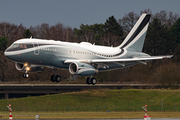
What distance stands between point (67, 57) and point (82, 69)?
9.58ft

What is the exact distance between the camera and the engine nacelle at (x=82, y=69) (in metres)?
55.8

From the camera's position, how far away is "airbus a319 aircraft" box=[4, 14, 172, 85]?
5228 centimetres

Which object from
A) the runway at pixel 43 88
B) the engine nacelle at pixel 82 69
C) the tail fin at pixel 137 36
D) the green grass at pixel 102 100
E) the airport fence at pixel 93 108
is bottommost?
the airport fence at pixel 93 108

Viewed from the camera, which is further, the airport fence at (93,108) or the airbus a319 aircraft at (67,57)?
the airport fence at (93,108)

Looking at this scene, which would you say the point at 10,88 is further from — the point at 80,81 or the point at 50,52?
the point at 50,52

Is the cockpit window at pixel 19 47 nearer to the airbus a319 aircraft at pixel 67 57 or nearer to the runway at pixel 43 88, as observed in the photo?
the airbus a319 aircraft at pixel 67 57

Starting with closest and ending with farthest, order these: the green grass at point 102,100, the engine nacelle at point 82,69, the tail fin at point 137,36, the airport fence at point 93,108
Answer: the engine nacelle at point 82,69, the airport fence at point 93,108, the tail fin at point 137,36, the green grass at point 102,100

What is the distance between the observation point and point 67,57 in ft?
186

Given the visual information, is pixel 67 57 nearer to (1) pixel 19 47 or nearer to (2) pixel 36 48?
(2) pixel 36 48

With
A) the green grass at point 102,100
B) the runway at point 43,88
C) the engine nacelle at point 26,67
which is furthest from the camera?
the runway at point 43,88

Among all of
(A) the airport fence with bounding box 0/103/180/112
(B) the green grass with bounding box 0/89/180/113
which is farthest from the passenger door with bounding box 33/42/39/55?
(B) the green grass with bounding box 0/89/180/113

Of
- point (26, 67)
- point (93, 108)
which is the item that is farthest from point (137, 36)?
point (26, 67)

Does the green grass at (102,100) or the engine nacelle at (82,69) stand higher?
the engine nacelle at (82,69)

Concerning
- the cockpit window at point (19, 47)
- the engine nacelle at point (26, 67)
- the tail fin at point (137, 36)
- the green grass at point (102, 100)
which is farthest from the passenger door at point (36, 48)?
the tail fin at point (137, 36)
